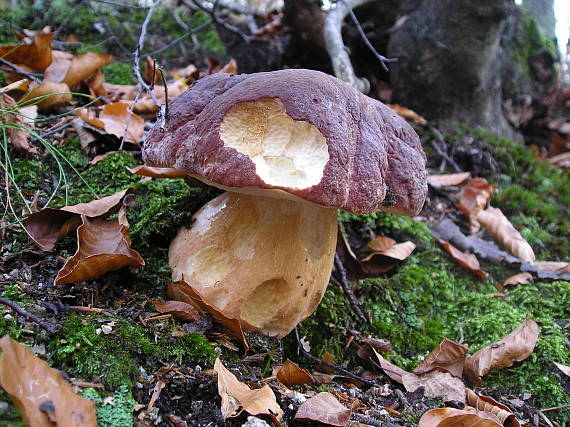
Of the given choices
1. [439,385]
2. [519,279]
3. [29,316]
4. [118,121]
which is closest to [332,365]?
[439,385]

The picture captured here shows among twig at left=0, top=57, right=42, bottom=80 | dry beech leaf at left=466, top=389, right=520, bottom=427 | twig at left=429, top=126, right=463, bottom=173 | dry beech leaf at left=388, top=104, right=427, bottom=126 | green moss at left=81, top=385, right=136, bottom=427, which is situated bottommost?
dry beech leaf at left=466, top=389, right=520, bottom=427

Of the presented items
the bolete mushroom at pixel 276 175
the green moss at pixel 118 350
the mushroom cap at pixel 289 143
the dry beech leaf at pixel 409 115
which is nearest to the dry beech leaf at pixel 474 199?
the dry beech leaf at pixel 409 115

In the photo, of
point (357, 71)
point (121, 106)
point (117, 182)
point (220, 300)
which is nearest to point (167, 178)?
point (117, 182)

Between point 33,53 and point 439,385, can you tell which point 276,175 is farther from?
point 33,53

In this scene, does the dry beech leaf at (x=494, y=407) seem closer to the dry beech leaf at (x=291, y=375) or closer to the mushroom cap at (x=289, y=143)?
the dry beech leaf at (x=291, y=375)

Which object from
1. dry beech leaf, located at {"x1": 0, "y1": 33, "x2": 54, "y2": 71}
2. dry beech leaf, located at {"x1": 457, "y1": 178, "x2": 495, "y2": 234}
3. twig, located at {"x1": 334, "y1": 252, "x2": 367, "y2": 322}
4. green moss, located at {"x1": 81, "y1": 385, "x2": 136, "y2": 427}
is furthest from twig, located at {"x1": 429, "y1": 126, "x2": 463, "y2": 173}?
green moss, located at {"x1": 81, "y1": 385, "x2": 136, "y2": 427}

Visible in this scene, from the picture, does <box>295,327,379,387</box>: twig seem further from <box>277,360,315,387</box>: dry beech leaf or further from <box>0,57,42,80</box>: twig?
<box>0,57,42,80</box>: twig
